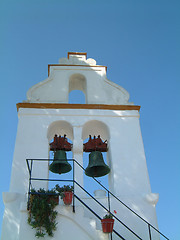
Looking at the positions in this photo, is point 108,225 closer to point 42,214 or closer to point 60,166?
point 42,214

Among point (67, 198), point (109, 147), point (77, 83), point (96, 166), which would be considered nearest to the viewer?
point (67, 198)

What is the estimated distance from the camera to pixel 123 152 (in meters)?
10.8

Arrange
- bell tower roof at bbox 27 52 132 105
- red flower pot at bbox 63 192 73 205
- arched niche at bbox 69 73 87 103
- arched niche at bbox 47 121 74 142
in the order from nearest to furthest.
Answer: red flower pot at bbox 63 192 73 205 < arched niche at bbox 47 121 74 142 < bell tower roof at bbox 27 52 132 105 < arched niche at bbox 69 73 87 103

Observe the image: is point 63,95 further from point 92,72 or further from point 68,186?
point 68,186

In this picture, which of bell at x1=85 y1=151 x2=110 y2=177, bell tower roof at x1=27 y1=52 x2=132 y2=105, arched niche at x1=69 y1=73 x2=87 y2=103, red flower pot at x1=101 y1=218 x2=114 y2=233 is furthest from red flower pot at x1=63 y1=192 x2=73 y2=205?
arched niche at x1=69 y1=73 x2=87 y2=103

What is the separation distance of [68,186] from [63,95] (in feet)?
15.2

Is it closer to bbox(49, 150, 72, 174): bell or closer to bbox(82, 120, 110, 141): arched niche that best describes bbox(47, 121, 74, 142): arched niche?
bbox(82, 120, 110, 141): arched niche

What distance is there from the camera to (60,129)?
1162cm

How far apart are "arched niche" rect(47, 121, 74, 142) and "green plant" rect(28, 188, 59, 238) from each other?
141 inches

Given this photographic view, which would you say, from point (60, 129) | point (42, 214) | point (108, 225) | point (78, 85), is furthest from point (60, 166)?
point (78, 85)

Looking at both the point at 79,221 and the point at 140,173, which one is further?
the point at 140,173

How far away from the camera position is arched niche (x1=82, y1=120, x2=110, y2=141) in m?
11.5

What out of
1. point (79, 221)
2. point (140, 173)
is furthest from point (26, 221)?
point (140, 173)

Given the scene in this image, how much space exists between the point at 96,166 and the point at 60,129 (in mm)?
2412
